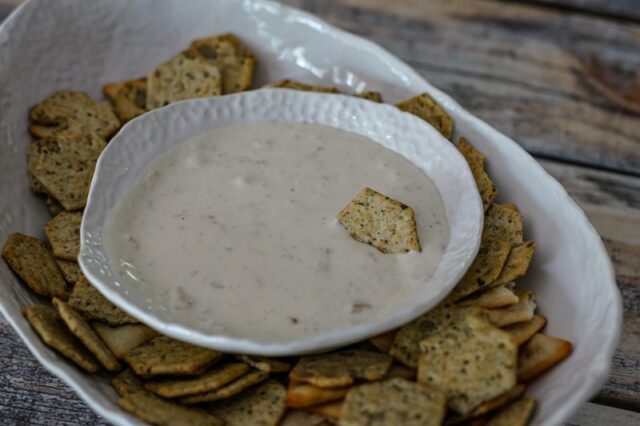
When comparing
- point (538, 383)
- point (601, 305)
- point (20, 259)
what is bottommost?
point (20, 259)

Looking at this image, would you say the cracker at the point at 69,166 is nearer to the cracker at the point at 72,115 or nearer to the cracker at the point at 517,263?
the cracker at the point at 72,115

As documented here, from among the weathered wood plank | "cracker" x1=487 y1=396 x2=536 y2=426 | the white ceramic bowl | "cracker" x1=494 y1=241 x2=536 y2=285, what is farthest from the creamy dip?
the weathered wood plank

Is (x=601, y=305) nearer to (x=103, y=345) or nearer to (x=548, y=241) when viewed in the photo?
(x=548, y=241)

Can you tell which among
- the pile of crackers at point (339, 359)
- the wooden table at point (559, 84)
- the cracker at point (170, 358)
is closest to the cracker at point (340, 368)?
the pile of crackers at point (339, 359)

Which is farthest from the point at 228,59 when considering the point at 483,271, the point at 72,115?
the point at 483,271

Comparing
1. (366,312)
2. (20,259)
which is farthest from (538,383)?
(20,259)

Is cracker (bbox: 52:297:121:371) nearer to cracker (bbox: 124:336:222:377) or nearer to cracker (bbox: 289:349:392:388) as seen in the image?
cracker (bbox: 124:336:222:377)

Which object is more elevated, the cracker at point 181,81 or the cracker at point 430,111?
the cracker at point 430,111
